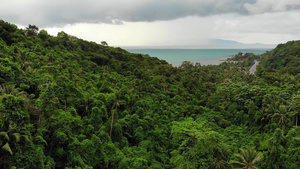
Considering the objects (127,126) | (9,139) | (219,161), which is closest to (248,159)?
(219,161)

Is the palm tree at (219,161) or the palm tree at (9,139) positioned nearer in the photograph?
the palm tree at (9,139)

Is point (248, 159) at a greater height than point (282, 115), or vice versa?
point (282, 115)

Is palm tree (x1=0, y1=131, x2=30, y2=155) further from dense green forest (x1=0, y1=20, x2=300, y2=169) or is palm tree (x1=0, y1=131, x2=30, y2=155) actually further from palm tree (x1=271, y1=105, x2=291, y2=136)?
palm tree (x1=271, y1=105, x2=291, y2=136)

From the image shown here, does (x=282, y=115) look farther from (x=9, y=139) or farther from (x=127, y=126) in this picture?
(x=9, y=139)

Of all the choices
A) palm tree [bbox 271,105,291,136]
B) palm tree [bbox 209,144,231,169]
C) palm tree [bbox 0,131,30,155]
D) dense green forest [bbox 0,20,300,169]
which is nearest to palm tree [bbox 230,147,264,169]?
dense green forest [bbox 0,20,300,169]

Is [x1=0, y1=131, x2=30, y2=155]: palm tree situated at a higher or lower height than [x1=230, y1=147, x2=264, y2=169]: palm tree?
higher

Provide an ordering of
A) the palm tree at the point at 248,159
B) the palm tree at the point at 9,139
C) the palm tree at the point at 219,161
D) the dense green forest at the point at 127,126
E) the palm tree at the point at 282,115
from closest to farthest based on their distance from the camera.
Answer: the palm tree at the point at 9,139, the dense green forest at the point at 127,126, the palm tree at the point at 219,161, the palm tree at the point at 248,159, the palm tree at the point at 282,115

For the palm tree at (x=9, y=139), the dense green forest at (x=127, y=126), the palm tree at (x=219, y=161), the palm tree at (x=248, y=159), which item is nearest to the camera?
the palm tree at (x=9, y=139)

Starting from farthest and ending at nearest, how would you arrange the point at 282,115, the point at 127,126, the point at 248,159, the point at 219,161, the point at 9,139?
1. the point at 127,126
2. the point at 282,115
3. the point at 248,159
4. the point at 219,161
5. the point at 9,139

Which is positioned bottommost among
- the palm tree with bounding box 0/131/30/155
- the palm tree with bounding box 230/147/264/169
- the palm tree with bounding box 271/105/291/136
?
the palm tree with bounding box 230/147/264/169

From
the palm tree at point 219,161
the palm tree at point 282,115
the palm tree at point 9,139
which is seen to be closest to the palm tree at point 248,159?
the palm tree at point 219,161

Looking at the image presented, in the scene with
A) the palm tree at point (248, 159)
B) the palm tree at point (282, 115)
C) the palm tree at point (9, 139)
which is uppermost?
the palm tree at point (9, 139)

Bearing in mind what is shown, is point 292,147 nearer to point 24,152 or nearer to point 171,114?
point 171,114

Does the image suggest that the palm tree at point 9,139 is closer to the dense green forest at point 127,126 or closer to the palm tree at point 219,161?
the dense green forest at point 127,126
